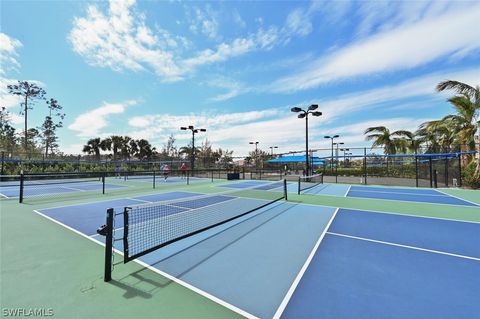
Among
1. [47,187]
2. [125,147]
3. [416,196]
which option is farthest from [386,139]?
[125,147]

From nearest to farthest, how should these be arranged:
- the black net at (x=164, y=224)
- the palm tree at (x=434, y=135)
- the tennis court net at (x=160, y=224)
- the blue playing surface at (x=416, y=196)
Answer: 1. the tennis court net at (x=160, y=224)
2. the black net at (x=164, y=224)
3. the blue playing surface at (x=416, y=196)
4. the palm tree at (x=434, y=135)

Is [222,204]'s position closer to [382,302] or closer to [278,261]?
[278,261]

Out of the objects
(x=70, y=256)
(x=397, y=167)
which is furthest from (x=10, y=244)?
(x=397, y=167)

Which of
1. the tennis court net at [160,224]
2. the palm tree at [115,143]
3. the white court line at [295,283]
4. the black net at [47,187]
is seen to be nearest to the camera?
the white court line at [295,283]

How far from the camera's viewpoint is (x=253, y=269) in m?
3.66

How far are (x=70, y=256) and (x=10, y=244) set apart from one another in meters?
1.79

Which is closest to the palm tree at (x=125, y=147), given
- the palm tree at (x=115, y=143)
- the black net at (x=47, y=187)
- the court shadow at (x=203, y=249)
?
the palm tree at (x=115, y=143)

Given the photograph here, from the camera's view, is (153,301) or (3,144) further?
(3,144)

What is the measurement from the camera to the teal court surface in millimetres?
2742

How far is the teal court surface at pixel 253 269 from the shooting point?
9.00 feet

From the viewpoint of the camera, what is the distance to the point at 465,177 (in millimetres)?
15539

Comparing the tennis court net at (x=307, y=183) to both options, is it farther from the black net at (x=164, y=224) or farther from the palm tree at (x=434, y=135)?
the palm tree at (x=434, y=135)

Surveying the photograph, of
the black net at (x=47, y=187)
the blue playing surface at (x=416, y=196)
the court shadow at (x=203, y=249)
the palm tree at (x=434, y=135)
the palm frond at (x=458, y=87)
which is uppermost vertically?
the palm frond at (x=458, y=87)

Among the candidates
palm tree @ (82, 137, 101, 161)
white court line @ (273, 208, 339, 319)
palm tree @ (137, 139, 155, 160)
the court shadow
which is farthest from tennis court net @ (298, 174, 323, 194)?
palm tree @ (82, 137, 101, 161)
